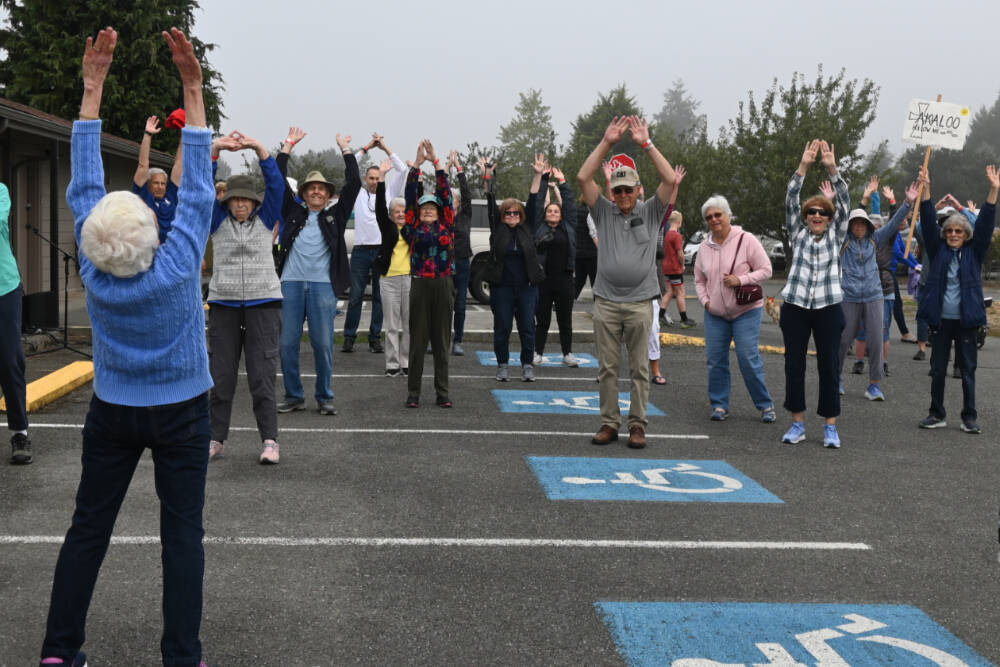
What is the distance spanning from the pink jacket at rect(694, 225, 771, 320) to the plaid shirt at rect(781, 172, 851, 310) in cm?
51

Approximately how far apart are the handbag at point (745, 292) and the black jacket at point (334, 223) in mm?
3342

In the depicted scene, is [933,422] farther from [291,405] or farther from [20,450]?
[20,450]

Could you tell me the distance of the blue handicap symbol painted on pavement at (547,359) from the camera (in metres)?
12.0

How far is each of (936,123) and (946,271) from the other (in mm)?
4467

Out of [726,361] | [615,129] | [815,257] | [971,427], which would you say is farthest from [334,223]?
[971,427]

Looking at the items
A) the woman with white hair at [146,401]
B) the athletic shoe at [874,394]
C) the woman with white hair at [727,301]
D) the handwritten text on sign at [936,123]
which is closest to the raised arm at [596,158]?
the woman with white hair at [727,301]

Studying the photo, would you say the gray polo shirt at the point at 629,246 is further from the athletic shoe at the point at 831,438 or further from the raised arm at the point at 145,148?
the raised arm at the point at 145,148

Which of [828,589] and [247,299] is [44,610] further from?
[828,589]

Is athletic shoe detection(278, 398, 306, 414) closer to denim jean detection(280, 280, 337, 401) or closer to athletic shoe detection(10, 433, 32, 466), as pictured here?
denim jean detection(280, 280, 337, 401)

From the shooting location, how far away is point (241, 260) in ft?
21.5

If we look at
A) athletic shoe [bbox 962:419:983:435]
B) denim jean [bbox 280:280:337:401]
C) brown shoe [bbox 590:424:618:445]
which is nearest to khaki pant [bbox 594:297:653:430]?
brown shoe [bbox 590:424:618:445]

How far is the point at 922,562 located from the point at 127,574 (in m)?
3.85

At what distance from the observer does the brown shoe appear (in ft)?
24.7

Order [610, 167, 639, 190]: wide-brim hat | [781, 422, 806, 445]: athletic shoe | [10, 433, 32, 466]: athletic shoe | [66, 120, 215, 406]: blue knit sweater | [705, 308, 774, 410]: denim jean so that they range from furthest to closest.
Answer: [705, 308, 774, 410]: denim jean, [781, 422, 806, 445]: athletic shoe, [610, 167, 639, 190]: wide-brim hat, [10, 433, 32, 466]: athletic shoe, [66, 120, 215, 406]: blue knit sweater
